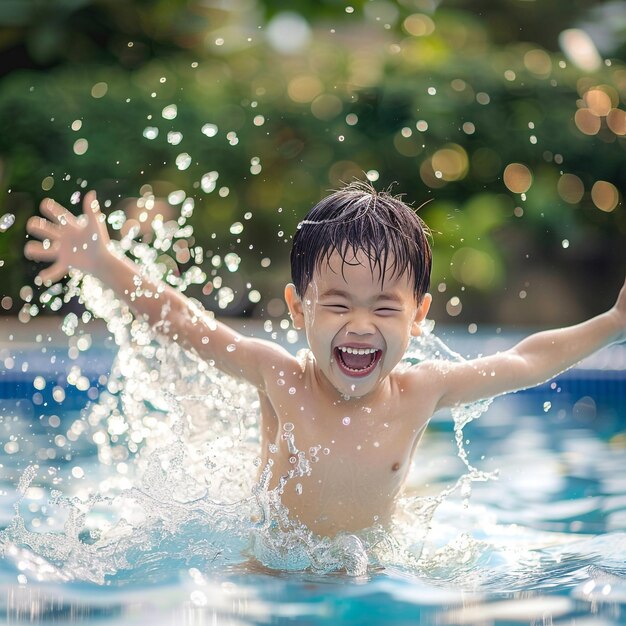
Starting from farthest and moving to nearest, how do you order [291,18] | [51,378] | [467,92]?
[467,92]
[291,18]
[51,378]

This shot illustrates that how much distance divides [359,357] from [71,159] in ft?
19.4

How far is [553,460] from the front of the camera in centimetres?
515

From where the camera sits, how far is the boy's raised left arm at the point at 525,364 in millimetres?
3307

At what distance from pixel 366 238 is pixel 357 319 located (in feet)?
0.74

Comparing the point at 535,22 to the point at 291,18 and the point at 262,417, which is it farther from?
the point at 262,417

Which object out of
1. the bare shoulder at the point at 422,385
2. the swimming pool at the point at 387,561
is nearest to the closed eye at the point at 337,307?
the bare shoulder at the point at 422,385

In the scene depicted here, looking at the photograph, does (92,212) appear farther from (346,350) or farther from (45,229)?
(346,350)

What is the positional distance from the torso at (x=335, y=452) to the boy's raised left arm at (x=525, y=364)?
202 mm

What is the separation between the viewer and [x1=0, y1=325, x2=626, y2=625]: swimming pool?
2518 mm

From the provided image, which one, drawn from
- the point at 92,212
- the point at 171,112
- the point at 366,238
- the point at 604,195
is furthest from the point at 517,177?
the point at 366,238

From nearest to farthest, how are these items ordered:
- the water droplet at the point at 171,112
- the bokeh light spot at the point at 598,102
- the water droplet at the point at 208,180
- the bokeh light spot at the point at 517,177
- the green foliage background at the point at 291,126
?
the water droplet at the point at 208,180 < the water droplet at the point at 171,112 < the green foliage background at the point at 291,126 < the bokeh light spot at the point at 598,102 < the bokeh light spot at the point at 517,177

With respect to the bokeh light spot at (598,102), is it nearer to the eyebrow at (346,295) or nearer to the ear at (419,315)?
the ear at (419,315)

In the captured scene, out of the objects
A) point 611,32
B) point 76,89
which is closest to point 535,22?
point 611,32

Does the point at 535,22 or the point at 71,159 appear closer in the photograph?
the point at 71,159
